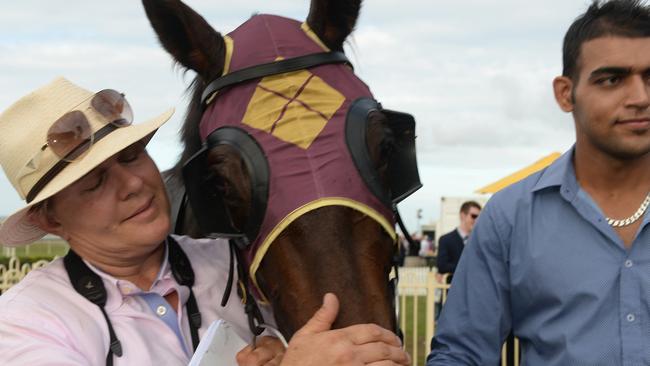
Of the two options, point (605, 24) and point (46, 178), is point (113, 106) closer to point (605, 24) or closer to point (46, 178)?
point (46, 178)

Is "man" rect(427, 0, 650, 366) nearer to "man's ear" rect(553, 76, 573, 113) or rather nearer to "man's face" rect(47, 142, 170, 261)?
"man's ear" rect(553, 76, 573, 113)

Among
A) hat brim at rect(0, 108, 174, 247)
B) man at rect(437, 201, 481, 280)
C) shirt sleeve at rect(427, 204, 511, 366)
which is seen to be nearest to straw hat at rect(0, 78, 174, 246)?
hat brim at rect(0, 108, 174, 247)

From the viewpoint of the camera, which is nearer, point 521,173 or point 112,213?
point 112,213

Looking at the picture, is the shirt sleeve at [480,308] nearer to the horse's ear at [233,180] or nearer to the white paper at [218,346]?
the white paper at [218,346]

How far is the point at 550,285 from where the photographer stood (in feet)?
8.20

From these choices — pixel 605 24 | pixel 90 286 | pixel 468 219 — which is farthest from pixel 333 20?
pixel 468 219

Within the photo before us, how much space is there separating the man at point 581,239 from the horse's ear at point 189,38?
114 cm

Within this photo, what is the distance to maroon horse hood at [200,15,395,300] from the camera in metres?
2.01

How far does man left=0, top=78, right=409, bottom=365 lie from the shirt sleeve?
81cm

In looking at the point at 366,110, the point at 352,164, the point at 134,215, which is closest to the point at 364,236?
the point at 352,164

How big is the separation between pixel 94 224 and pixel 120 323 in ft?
0.97

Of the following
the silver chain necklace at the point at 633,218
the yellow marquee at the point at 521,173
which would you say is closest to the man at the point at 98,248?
the silver chain necklace at the point at 633,218

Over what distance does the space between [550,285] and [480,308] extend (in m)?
0.29

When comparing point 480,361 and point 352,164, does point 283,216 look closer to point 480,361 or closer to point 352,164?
point 352,164
